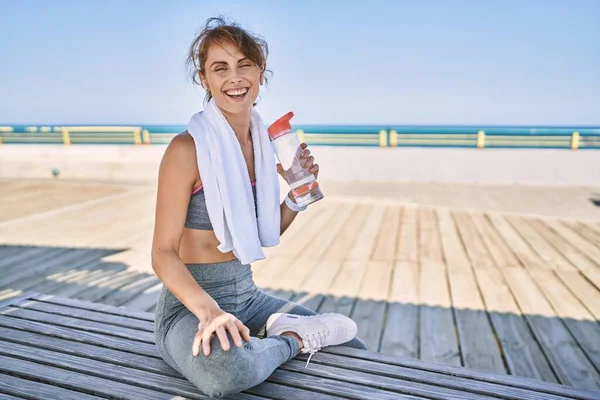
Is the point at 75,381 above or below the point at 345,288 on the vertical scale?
above

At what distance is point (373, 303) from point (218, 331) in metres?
2.08

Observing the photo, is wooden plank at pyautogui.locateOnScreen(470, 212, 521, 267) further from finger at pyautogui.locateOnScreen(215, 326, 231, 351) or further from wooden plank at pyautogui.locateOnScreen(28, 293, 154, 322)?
finger at pyautogui.locateOnScreen(215, 326, 231, 351)

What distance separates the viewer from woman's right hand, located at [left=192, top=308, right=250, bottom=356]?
1.40 meters

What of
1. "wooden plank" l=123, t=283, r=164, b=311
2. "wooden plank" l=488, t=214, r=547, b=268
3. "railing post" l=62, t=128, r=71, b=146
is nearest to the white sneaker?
"wooden plank" l=123, t=283, r=164, b=311

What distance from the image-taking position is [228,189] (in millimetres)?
1774

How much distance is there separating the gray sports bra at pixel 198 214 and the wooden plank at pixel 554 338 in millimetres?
2029

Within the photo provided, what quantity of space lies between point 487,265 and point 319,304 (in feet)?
5.78

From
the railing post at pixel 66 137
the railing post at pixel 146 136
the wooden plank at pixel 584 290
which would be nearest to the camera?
the wooden plank at pixel 584 290

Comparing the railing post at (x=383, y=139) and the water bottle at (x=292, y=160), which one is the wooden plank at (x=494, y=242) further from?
the railing post at (x=383, y=139)

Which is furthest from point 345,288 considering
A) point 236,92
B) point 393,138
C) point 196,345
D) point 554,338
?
point 393,138

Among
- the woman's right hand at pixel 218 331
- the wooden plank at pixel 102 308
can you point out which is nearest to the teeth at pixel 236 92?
the woman's right hand at pixel 218 331

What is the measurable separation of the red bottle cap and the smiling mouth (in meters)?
0.19

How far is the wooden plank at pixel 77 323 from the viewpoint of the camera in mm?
1924

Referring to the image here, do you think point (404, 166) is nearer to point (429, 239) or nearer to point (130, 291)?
point (429, 239)
